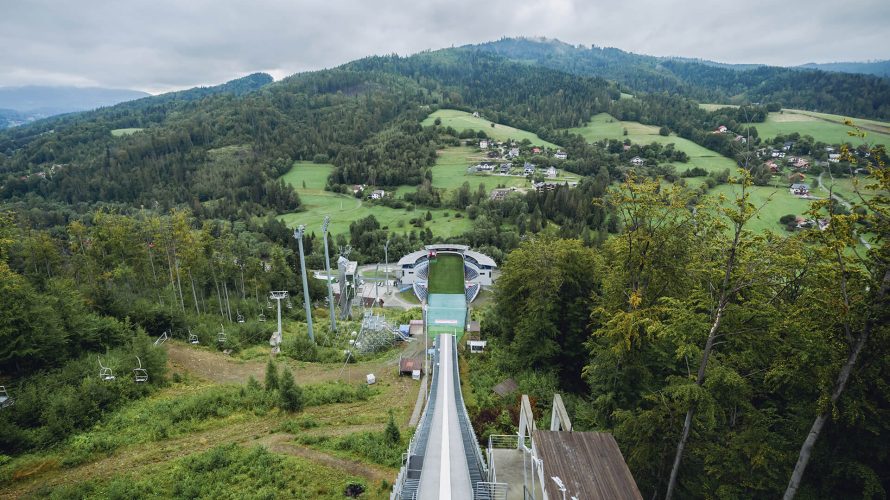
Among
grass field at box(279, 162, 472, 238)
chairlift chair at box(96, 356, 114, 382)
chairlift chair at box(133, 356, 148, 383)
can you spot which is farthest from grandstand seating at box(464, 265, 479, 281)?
chairlift chair at box(96, 356, 114, 382)

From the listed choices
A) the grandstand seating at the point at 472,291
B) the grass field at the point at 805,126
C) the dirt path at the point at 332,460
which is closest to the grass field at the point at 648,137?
the grass field at the point at 805,126

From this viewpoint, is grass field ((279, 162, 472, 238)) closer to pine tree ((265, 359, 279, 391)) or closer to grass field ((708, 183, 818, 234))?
grass field ((708, 183, 818, 234))

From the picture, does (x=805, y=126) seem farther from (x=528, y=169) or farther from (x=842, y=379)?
(x=842, y=379)

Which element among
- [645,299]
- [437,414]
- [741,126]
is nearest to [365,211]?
[437,414]

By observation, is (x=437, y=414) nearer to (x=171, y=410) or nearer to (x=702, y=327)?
(x=171, y=410)

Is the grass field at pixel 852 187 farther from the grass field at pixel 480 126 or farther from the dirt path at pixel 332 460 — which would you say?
the grass field at pixel 480 126
